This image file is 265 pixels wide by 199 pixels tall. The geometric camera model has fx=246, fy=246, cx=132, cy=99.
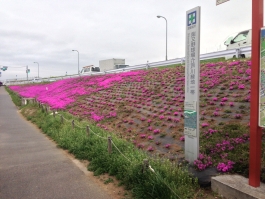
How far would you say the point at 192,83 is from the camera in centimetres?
562

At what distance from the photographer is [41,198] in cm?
465

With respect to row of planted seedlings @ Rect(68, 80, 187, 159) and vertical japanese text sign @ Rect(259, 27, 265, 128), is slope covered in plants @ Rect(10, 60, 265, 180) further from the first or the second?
vertical japanese text sign @ Rect(259, 27, 265, 128)

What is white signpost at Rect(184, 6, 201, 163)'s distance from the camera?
17.9ft

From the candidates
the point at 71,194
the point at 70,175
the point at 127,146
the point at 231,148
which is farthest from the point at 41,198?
the point at 231,148

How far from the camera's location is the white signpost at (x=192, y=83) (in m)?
5.45

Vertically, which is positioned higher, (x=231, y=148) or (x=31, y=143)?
(x=231, y=148)

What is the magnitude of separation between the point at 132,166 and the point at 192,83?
2.29 meters

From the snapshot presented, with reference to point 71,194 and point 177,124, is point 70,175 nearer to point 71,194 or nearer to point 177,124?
point 71,194

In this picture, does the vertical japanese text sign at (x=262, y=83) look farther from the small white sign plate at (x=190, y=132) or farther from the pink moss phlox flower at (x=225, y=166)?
the small white sign plate at (x=190, y=132)

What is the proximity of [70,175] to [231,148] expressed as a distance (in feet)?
12.3

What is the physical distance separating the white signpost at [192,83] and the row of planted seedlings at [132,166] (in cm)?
66

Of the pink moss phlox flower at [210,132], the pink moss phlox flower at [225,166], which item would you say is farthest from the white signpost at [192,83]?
the pink moss phlox flower at [210,132]

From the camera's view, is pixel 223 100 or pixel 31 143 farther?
pixel 31 143

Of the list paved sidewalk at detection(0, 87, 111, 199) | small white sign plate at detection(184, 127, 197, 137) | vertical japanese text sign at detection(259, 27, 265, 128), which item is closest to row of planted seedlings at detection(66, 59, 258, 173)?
small white sign plate at detection(184, 127, 197, 137)
